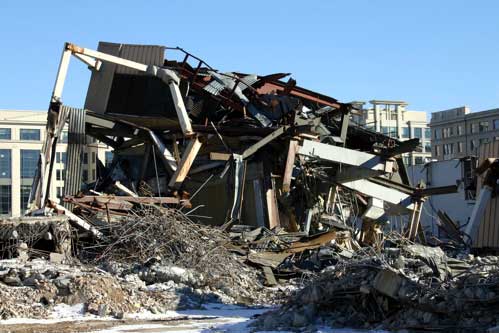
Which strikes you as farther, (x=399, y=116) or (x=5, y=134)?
(x=399, y=116)

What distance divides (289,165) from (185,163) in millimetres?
2591

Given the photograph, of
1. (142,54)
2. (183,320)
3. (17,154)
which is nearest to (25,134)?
(17,154)

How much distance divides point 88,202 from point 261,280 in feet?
14.5

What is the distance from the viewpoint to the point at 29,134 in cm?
9412

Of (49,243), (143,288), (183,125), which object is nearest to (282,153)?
(183,125)

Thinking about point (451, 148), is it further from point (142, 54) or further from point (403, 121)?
point (142, 54)

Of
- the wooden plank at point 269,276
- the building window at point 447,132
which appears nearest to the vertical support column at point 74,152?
the wooden plank at point 269,276

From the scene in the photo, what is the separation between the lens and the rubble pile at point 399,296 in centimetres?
878

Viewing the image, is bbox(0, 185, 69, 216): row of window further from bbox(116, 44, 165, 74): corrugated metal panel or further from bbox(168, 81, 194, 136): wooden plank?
bbox(168, 81, 194, 136): wooden plank

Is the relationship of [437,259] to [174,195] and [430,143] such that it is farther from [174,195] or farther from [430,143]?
[430,143]

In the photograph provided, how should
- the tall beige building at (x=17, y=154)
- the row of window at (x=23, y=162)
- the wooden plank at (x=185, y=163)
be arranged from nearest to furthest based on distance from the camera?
the wooden plank at (x=185, y=163)
the tall beige building at (x=17, y=154)
the row of window at (x=23, y=162)

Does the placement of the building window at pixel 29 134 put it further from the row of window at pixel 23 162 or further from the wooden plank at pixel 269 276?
the wooden plank at pixel 269 276

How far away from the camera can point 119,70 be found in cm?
2192

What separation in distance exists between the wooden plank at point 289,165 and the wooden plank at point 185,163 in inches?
89.3
